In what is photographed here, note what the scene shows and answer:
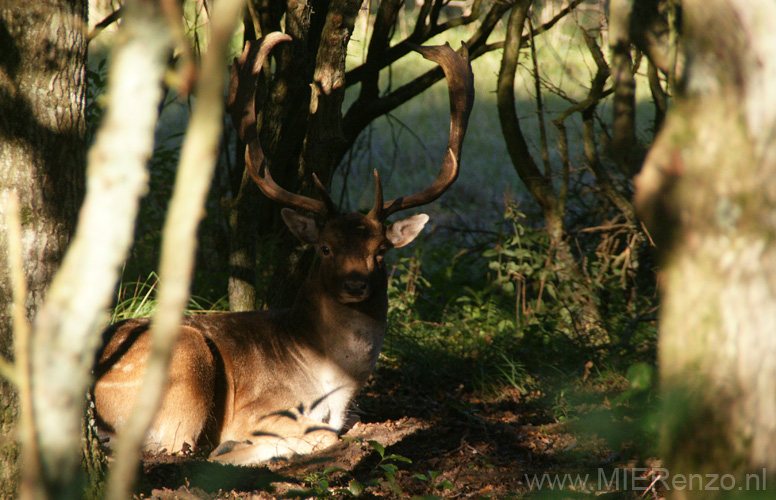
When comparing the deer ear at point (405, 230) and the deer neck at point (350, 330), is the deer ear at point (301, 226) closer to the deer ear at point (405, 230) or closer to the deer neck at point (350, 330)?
the deer neck at point (350, 330)

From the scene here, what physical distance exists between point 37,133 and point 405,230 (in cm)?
290

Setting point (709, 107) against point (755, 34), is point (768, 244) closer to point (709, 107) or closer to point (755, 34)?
point (709, 107)

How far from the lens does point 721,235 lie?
4.99 ft

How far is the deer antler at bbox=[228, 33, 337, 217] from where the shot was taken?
16.2ft

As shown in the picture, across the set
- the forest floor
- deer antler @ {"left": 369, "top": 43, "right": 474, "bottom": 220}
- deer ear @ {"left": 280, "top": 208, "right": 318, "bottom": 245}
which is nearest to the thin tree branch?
the forest floor

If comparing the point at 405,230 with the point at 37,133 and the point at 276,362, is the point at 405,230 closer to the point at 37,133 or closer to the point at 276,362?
the point at 276,362

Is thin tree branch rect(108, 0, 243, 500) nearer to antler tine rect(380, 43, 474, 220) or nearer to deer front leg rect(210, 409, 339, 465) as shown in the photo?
deer front leg rect(210, 409, 339, 465)

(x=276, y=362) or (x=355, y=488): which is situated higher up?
(x=276, y=362)

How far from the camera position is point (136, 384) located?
14.1 ft

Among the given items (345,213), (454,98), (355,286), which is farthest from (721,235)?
(454,98)

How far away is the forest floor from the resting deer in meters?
0.30

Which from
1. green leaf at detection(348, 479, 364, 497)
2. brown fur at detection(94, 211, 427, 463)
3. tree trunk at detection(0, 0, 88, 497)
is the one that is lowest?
green leaf at detection(348, 479, 364, 497)

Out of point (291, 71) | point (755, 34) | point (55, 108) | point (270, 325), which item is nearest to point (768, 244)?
point (755, 34)

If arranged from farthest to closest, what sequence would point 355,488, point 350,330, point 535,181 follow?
1. point 535,181
2. point 350,330
3. point 355,488
